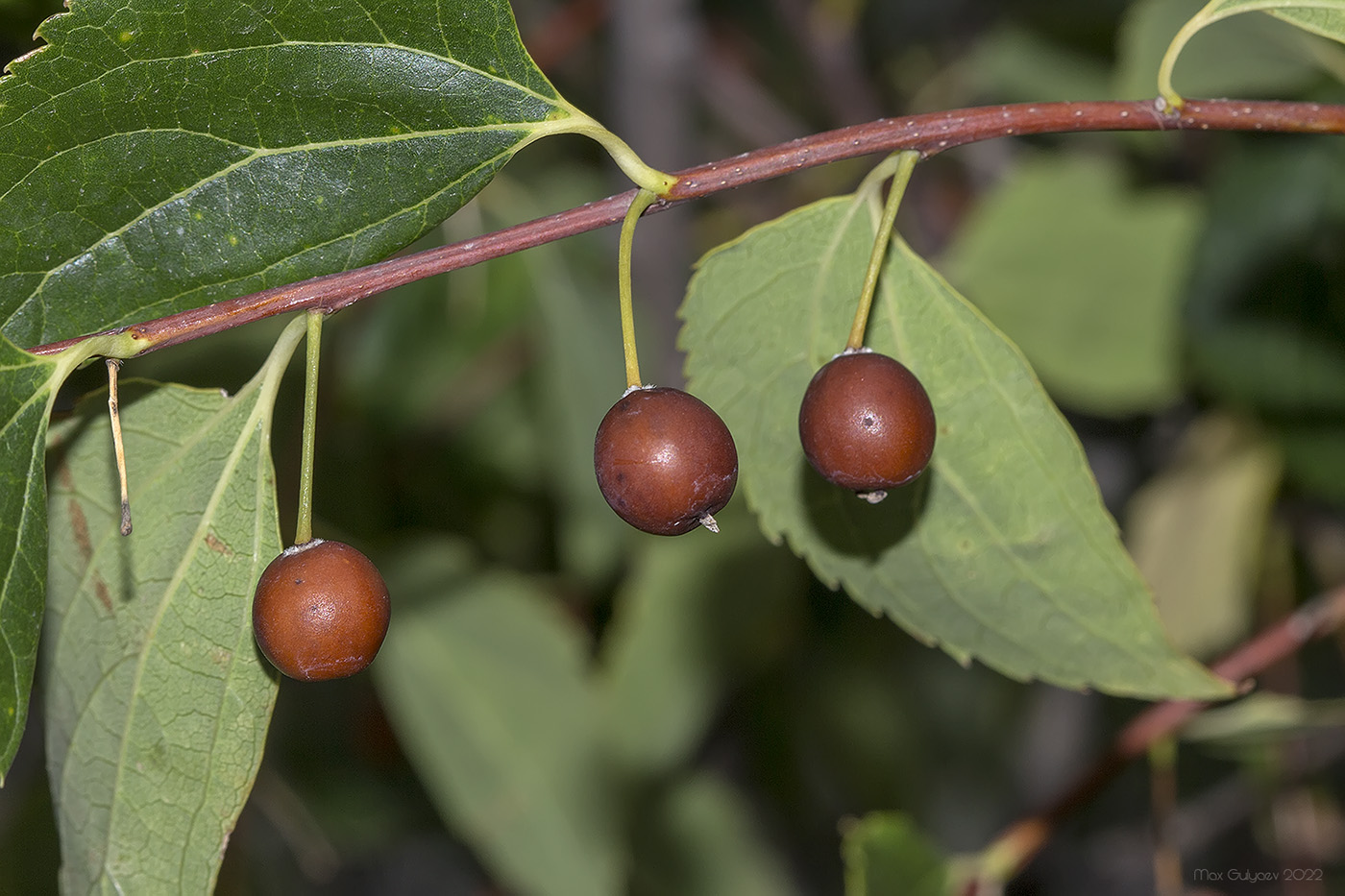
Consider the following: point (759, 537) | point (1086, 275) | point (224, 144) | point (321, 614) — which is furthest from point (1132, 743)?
point (224, 144)

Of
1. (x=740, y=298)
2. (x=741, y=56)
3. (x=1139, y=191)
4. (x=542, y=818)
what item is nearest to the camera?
(x=740, y=298)

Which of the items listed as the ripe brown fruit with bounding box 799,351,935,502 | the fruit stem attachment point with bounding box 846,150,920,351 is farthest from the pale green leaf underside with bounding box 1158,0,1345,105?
the ripe brown fruit with bounding box 799,351,935,502

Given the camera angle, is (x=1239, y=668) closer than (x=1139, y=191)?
Yes

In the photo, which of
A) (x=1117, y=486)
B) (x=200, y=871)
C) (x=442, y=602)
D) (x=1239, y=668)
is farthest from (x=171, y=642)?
(x=1117, y=486)

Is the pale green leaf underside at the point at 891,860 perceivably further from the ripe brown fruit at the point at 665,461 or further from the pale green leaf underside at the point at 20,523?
the pale green leaf underside at the point at 20,523

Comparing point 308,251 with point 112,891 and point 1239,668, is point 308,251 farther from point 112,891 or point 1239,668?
point 1239,668

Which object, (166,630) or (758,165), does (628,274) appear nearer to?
(758,165)
